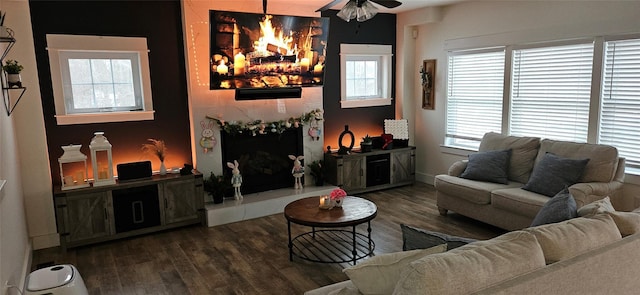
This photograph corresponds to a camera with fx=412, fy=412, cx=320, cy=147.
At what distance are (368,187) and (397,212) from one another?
95 cm

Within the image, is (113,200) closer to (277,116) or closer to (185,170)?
(185,170)

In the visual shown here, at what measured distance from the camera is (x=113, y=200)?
4320mm

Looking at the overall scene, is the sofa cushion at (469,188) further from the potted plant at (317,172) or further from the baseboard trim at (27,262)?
the baseboard trim at (27,262)

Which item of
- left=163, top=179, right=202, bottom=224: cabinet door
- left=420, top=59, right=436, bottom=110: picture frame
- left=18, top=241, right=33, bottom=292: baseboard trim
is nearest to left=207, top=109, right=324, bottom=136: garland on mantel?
left=163, top=179, right=202, bottom=224: cabinet door

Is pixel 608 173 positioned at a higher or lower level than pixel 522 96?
lower

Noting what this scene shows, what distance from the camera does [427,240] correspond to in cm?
215

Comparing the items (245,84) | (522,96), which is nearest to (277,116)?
(245,84)

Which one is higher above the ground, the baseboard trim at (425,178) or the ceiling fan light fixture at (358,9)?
the ceiling fan light fixture at (358,9)

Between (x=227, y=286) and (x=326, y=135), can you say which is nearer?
(x=227, y=286)

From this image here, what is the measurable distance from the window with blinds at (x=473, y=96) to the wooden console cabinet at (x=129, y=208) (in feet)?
12.0

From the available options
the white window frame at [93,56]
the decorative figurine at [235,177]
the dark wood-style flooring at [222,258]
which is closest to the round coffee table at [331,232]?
A: the dark wood-style flooring at [222,258]

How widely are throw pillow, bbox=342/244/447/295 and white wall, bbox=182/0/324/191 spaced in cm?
358

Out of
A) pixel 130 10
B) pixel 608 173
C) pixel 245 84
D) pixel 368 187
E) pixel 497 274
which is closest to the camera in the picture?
pixel 497 274

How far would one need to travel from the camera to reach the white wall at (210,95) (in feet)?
15.8
